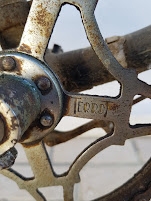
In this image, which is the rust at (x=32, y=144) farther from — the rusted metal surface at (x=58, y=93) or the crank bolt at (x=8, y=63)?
the crank bolt at (x=8, y=63)

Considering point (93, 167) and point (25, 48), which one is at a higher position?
point (25, 48)

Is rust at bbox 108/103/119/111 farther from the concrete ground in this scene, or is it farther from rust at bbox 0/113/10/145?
the concrete ground

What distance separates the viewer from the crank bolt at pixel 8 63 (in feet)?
1.58

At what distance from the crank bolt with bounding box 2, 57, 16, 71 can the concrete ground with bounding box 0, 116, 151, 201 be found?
0.49 meters

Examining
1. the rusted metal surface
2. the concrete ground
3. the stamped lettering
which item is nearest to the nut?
the rusted metal surface

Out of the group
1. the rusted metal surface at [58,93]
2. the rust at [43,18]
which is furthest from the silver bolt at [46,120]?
the rust at [43,18]

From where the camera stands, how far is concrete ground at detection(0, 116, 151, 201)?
91 cm

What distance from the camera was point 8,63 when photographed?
0.48 metres

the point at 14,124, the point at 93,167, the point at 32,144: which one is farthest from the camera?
the point at 93,167

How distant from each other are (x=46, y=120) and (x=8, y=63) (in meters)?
0.10

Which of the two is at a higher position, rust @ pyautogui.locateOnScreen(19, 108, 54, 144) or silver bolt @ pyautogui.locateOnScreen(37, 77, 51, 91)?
silver bolt @ pyautogui.locateOnScreen(37, 77, 51, 91)

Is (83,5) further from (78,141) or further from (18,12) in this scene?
(78,141)

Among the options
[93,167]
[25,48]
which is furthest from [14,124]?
[93,167]

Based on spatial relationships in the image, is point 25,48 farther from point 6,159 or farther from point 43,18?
point 6,159
